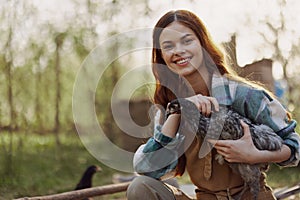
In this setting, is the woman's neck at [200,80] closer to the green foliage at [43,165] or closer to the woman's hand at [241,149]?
the woman's hand at [241,149]

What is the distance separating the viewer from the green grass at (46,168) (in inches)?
251

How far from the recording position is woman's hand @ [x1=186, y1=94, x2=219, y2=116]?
1.82 meters

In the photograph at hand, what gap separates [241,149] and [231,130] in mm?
67

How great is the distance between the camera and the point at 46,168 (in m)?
7.81

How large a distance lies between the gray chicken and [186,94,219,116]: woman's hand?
0.01 metres

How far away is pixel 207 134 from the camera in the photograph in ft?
6.08

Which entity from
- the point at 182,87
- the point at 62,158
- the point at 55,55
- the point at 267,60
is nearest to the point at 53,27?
the point at 55,55

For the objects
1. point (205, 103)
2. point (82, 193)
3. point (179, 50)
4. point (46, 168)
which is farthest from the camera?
point (46, 168)

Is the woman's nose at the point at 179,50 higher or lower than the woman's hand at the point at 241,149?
higher

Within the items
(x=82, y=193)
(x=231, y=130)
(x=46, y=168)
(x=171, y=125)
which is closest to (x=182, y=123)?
(x=171, y=125)

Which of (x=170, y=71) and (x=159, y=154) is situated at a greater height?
(x=170, y=71)

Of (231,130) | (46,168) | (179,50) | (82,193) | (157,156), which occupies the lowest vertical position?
(46,168)

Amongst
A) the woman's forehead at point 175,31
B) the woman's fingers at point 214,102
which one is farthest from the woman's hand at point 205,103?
the woman's forehead at point 175,31

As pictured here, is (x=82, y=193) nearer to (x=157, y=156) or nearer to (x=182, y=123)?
(x=157, y=156)
